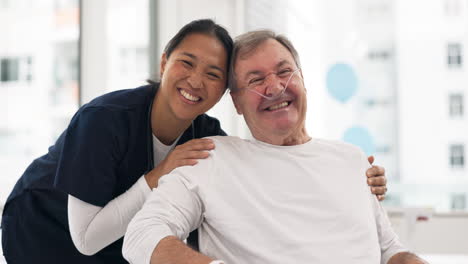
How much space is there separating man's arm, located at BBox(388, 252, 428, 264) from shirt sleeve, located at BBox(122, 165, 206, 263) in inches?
24.5

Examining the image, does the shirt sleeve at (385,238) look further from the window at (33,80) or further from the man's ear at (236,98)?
the window at (33,80)

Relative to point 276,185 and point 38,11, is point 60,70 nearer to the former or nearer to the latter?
point 38,11

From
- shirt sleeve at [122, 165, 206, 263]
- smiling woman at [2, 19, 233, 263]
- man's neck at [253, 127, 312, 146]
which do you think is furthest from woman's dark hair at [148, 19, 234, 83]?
shirt sleeve at [122, 165, 206, 263]

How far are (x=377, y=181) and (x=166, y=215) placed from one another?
28.1 inches

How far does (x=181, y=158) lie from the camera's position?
1553 millimetres

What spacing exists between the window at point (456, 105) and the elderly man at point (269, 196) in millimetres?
2305

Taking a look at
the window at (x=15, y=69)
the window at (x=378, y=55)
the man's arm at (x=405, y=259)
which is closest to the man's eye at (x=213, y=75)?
the man's arm at (x=405, y=259)

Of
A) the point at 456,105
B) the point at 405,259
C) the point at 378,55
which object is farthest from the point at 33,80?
the point at 456,105

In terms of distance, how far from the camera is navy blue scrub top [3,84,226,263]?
152 centimetres

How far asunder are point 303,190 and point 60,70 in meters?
1.65

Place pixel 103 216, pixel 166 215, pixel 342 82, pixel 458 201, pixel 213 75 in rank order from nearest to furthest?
pixel 166 215 < pixel 103 216 < pixel 213 75 < pixel 458 201 < pixel 342 82

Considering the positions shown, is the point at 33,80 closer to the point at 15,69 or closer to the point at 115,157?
the point at 15,69

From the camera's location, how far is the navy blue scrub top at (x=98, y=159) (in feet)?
4.99

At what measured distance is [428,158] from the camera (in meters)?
3.75
